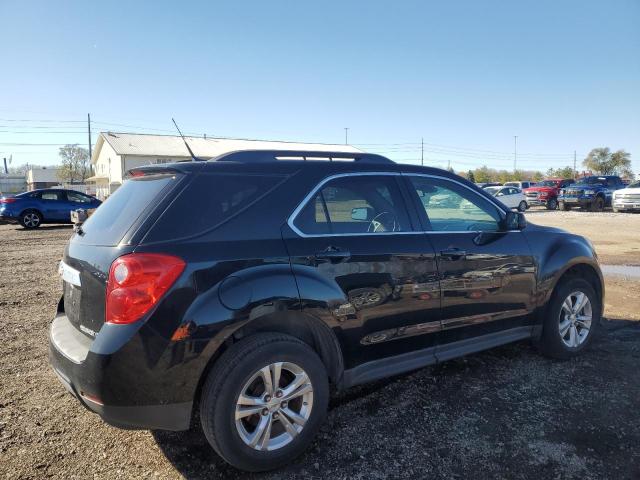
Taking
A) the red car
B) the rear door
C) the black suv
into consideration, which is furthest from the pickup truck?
the black suv

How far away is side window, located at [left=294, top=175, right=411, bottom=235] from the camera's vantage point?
302cm

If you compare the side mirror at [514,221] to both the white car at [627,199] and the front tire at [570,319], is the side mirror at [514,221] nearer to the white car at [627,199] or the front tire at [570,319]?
the front tire at [570,319]

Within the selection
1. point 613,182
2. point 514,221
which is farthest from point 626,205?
point 514,221

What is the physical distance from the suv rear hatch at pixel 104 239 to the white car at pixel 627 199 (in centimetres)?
2628

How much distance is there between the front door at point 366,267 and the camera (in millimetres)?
2871

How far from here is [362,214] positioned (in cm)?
333

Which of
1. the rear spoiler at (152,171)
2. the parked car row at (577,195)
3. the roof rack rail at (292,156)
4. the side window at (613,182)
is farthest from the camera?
the side window at (613,182)

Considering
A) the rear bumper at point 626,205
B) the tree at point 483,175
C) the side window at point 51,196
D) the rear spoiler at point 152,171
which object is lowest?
the rear bumper at point 626,205

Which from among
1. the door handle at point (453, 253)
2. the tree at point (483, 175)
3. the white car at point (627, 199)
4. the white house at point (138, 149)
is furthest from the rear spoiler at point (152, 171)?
the tree at point (483, 175)

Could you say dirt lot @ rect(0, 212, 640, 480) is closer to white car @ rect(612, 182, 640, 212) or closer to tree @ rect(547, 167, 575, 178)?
white car @ rect(612, 182, 640, 212)

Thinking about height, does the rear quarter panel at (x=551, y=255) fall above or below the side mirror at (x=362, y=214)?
below

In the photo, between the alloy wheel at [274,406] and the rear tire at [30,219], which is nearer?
the alloy wheel at [274,406]

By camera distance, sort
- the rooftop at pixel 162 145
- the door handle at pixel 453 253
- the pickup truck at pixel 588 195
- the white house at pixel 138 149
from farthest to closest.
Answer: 1. the rooftop at pixel 162 145
2. the white house at pixel 138 149
3. the pickup truck at pixel 588 195
4. the door handle at pixel 453 253

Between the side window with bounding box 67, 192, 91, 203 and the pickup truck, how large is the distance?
2517cm
